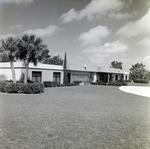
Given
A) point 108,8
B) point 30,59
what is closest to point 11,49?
point 30,59

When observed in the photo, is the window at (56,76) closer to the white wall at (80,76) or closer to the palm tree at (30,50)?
the white wall at (80,76)

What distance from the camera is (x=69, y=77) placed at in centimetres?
2008

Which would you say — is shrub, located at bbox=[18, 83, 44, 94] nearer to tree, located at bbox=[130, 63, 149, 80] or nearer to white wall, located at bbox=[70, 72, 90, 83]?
tree, located at bbox=[130, 63, 149, 80]

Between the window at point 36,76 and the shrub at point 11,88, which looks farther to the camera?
the window at point 36,76

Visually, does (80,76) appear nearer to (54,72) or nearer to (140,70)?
(54,72)

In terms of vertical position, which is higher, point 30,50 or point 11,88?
point 30,50

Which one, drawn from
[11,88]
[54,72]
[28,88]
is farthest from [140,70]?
[54,72]

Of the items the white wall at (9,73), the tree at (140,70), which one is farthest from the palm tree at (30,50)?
the tree at (140,70)

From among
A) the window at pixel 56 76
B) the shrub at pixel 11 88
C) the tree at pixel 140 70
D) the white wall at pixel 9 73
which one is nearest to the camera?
the tree at pixel 140 70

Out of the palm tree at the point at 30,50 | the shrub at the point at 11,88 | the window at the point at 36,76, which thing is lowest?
the shrub at the point at 11,88

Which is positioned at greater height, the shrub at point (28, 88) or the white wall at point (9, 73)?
the white wall at point (9, 73)

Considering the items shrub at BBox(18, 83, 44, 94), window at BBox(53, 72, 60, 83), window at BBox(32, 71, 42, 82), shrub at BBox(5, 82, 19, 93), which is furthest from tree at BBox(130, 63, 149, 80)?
window at BBox(53, 72, 60, 83)

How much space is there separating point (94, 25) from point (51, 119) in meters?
2.40

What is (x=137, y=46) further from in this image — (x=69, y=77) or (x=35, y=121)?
(x=69, y=77)
